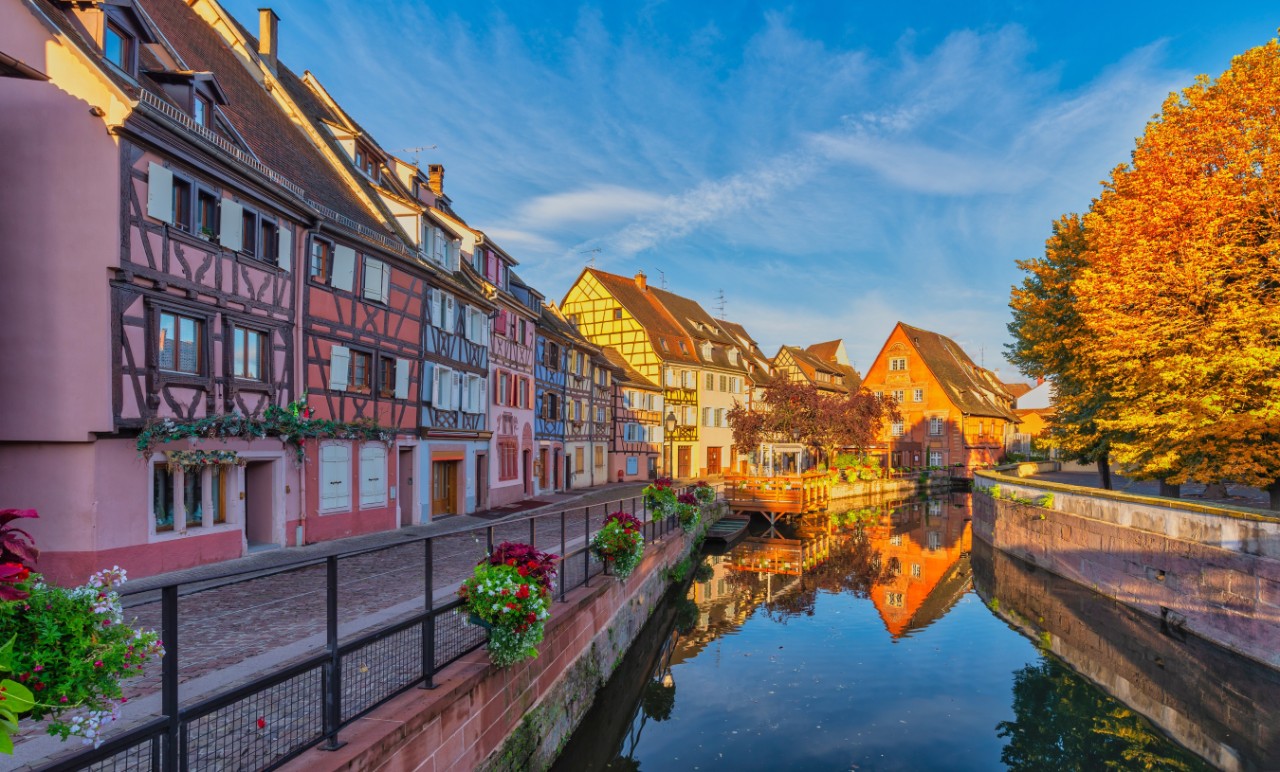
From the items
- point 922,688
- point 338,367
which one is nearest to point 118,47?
point 338,367

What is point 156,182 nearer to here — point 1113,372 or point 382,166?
point 382,166

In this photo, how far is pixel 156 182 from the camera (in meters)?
13.0

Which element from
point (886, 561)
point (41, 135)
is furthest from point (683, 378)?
Answer: point (41, 135)

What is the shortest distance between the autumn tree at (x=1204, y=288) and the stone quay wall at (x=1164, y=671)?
3.81 metres

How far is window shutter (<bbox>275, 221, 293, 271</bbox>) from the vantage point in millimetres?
16312

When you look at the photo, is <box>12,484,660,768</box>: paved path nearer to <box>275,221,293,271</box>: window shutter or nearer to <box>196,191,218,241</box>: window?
<box>196,191,218,241</box>: window

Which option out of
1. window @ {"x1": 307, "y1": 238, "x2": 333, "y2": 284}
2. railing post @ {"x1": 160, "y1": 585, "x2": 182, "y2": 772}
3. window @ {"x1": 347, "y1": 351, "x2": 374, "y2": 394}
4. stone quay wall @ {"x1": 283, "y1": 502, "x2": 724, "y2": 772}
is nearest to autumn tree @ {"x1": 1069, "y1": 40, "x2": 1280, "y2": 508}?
stone quay wall @ {"x1": 283, "y1": 502, "x2": 724, "y2": 772}

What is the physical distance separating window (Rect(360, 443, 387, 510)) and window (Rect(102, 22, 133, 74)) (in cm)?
957

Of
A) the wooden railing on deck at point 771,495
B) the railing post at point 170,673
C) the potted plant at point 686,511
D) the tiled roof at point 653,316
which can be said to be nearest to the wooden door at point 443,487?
the potted plant at point 686,511

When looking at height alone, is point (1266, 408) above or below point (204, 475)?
above

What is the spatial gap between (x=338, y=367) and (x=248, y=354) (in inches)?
115

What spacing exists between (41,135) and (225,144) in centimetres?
305

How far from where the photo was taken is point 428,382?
2234cm

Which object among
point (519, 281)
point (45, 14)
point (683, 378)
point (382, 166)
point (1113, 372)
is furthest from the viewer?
point (683, 378)
